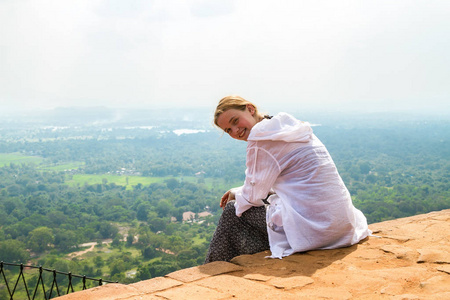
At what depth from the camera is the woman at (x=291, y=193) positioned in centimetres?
242

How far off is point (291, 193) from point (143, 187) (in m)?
46.1

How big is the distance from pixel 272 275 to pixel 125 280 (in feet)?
56.3

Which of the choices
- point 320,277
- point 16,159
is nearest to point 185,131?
point 16,159

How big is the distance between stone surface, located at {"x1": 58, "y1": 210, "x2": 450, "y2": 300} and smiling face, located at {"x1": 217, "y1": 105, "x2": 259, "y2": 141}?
0.83 metres

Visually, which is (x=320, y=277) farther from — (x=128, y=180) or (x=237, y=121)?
(x=128, y=180)

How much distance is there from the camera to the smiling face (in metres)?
2.64

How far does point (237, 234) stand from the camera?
2.63 meters

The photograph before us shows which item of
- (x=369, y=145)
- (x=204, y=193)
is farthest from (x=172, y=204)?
(x=369, y=145)

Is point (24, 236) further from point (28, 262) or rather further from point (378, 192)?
point (378, 192)

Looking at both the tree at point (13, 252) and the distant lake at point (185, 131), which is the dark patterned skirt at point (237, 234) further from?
the distant lake at point (185, 131)

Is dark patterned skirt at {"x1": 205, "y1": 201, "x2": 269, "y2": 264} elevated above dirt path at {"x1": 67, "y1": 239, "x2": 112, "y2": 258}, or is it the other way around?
dark patterned skirt at {"x1": 205, "y1": 201, "x2": 269, "y2": 264}

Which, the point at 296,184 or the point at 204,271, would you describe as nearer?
the point at 204,271

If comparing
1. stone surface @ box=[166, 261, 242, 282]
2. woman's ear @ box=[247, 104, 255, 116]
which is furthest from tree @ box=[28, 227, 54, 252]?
woman's ear @ box=[247, 104, 255, 116]

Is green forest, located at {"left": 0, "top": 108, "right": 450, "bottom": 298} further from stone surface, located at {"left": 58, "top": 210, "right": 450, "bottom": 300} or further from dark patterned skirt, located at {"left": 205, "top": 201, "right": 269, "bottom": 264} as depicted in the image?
stone surface, located at {"left": 58, "top": 210, "right": 450, "bottom": 300}
